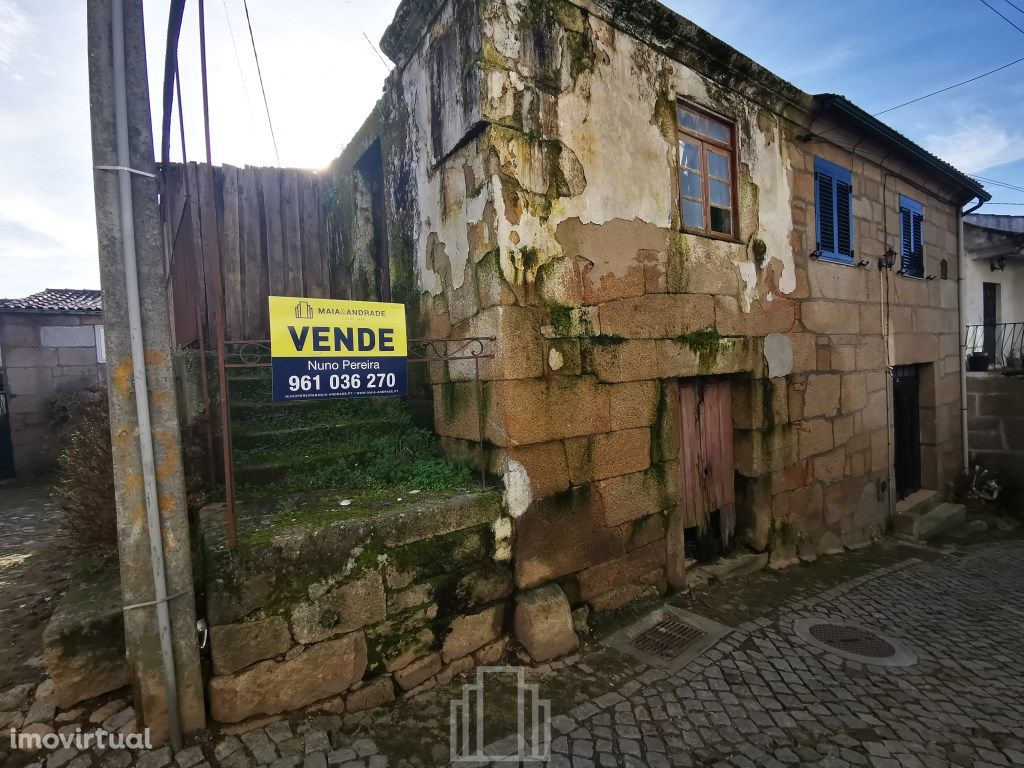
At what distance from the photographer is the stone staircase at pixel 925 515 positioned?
6.58 metres

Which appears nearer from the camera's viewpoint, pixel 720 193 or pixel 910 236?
pixel 720 193

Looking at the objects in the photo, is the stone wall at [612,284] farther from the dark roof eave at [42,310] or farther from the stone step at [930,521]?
the dark roof eave at [42,310]

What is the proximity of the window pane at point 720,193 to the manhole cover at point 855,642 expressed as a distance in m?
3.96

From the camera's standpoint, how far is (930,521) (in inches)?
269

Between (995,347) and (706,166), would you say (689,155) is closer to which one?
(706,166)

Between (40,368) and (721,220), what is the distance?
1249 cm

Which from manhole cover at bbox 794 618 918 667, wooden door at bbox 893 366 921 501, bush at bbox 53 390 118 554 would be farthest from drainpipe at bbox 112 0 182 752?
wooden door at bbox 893 366 921 501

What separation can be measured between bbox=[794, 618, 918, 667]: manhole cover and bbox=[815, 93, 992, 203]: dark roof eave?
548 centimetres

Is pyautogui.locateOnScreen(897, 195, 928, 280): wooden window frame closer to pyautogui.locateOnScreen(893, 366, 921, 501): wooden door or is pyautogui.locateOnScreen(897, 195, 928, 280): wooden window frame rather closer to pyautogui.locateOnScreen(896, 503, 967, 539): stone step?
pyautogui.locateOnScreen(893, 366, 921, 501): wooden door

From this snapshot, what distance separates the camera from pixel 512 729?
2.72m

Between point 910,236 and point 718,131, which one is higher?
point 718,131


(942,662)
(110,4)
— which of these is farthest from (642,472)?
(110,4)

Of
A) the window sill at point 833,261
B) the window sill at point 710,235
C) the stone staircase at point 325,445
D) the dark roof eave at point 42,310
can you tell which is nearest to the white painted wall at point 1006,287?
the window sill at point 833,261
